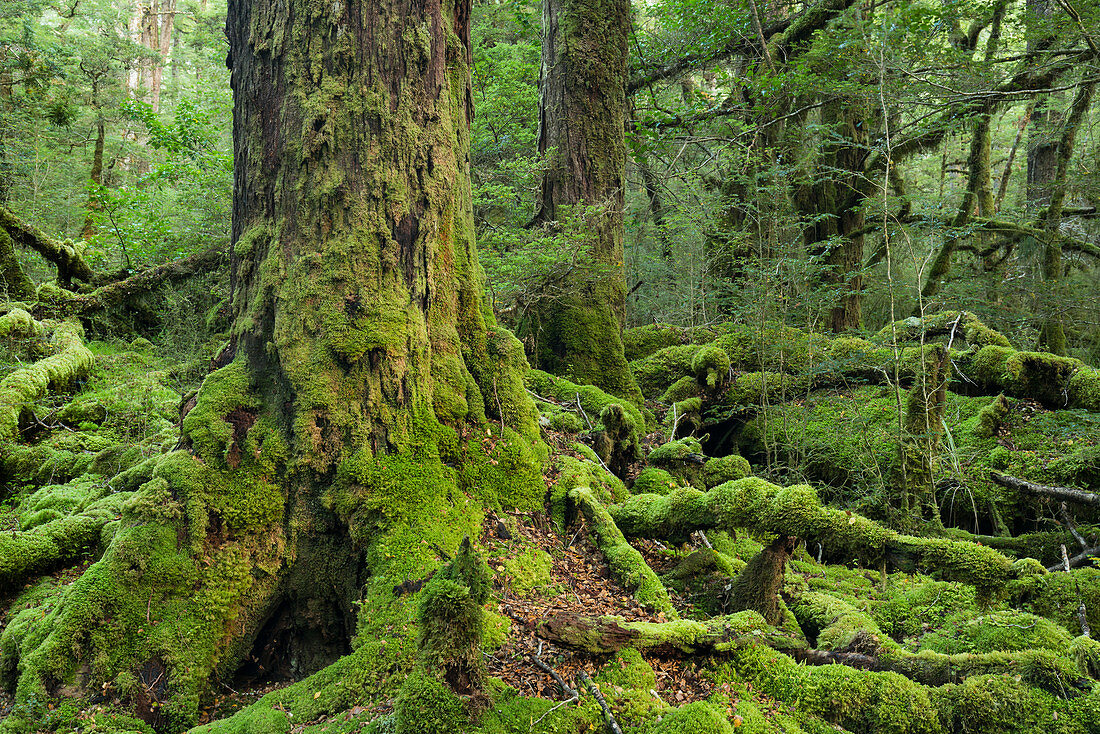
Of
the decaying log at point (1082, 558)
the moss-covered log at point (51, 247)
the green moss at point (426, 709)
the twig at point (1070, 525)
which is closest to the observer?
the green moss at point (426, 709)

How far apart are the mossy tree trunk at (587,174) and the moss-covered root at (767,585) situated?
3.60 m

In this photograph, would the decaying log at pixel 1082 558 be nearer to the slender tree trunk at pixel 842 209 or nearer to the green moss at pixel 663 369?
the green moss at pixel 663 369

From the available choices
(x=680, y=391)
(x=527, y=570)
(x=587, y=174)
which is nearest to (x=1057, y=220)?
(x=680, y=391)

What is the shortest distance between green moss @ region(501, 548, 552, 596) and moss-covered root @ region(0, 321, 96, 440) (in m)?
5.12

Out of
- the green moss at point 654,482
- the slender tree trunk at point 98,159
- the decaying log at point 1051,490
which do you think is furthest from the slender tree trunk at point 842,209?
the slender tree trunk at point 98,159

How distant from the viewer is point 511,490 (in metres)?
3.60

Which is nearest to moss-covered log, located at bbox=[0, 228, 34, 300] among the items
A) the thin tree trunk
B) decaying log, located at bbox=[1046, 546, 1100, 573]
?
decaying log, located at bbox=[1046, 546, 1100, 573]

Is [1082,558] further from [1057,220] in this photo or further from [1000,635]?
[1057,220]

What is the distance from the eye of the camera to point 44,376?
6.38m

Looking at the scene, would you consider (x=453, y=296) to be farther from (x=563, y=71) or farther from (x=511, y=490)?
(x=563, y=71)

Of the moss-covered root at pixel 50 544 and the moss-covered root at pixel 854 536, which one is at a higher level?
the moss-covered root at pixel 854 536

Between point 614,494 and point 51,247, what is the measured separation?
32.2 ft

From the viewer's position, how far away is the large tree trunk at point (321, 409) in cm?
271

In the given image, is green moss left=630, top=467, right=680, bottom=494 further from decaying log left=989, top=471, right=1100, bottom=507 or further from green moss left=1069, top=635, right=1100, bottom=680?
decaying log left=989, top=471, right=1100, bottom=507
